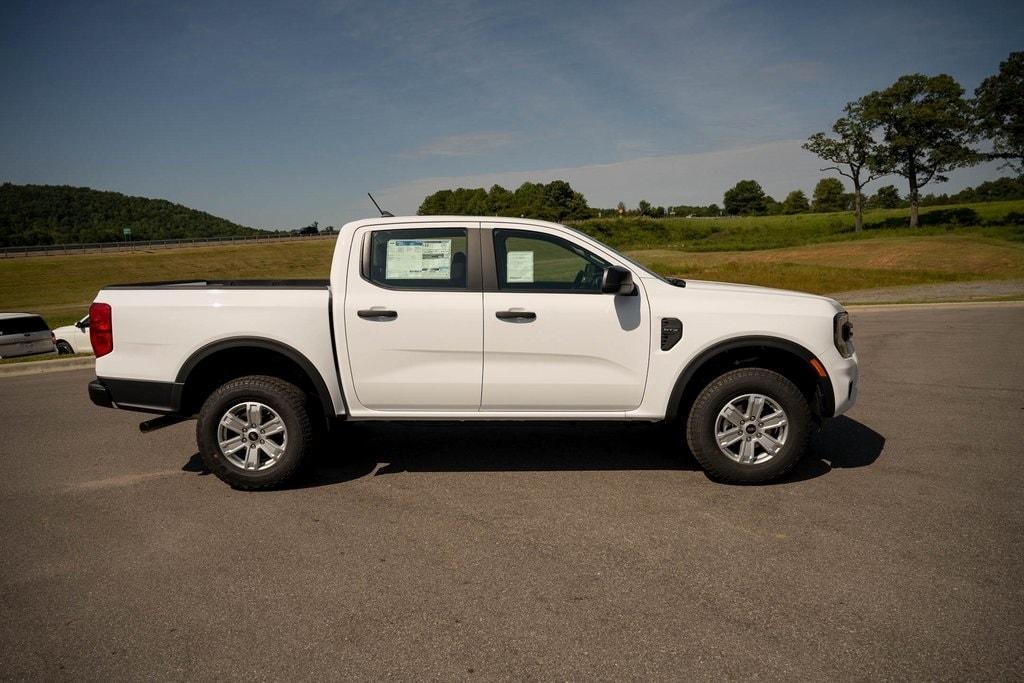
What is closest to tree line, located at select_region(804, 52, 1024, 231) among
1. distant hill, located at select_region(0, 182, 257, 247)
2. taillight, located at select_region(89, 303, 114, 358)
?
taillight, located at select_region(89, 303, 114, 358)

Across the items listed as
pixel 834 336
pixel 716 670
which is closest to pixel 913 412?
pixel 834 336

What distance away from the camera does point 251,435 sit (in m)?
4.56

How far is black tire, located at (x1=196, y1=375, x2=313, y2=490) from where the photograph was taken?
4496mm

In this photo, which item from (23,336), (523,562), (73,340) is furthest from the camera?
(73,340)

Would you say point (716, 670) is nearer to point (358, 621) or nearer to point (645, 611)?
point (645, 611)

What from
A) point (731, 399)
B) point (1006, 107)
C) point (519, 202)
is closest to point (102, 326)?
point (731, 399)

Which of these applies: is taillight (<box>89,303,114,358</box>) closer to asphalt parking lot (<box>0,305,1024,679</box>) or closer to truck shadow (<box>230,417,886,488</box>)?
asphalt parking lot (<box>0,305,1024,679</box>)

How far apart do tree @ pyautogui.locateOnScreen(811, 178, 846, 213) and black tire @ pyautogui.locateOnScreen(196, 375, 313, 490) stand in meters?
139

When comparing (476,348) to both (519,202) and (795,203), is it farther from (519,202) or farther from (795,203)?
(795,203)

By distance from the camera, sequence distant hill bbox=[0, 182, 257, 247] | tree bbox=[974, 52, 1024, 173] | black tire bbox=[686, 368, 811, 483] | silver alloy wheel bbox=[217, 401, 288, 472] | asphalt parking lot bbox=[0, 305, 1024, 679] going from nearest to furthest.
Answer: asphalt parking lot bbox=[0, 305, 1024, 679] < black tire bbox=[686, 368, 811, 483] < silver alloy wheel bbox=[217, 401, 288, 472] < tree bbox=[974, 52, 1024, 173] < distant hill bbox=[0, 182, 257, 247]

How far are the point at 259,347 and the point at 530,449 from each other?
2.31 meters

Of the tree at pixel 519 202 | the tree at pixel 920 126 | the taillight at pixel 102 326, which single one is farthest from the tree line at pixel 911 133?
the taillight at pixel 102 326

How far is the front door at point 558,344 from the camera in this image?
4.45m

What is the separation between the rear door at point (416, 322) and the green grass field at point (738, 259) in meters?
19.3
